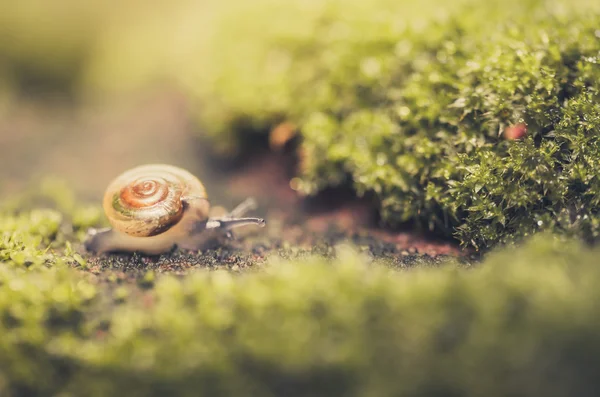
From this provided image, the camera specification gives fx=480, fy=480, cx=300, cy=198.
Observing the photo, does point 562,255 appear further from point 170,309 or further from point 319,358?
point 170,309

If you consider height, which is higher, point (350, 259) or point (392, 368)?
point (350, 259)


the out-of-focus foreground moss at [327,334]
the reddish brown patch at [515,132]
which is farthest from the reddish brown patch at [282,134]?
the out-of-focus foreground moss at [327,334]

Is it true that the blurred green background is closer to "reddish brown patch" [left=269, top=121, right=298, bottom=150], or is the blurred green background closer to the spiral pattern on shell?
"reddish brown patch" [left=269, top=121, right=298, bottom=150]

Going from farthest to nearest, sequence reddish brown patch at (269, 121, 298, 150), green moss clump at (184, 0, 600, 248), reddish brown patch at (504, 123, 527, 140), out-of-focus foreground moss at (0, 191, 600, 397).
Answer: reddish brown patch at (269, 121, 298, 150) < reddish brown patch at (504, 123, 527, 140) < green moss clump at (184, 0, 600, 248) < out-of-focus foreground moss at (0, 191, 600, 397)

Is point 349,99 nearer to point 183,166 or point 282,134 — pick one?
point 282,134

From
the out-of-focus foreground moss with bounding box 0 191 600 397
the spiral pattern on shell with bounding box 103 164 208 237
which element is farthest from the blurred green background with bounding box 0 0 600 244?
the spiral pattern on shell with bounding box 103 164 208 237

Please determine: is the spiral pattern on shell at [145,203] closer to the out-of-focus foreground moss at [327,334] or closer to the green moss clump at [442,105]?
the out-of-focus foreground moss at [327,334]

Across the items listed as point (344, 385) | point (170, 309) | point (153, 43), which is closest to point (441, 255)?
point (344, 385)
